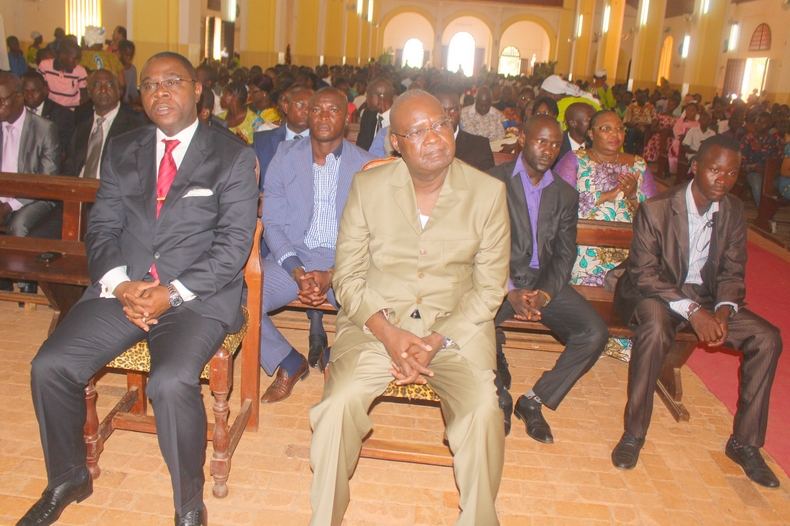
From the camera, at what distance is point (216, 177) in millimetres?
2762

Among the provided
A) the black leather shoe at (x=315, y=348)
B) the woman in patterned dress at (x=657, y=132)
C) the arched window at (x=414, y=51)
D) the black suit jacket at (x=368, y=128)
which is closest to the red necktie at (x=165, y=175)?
the black leather shoe at (x=315, y=348)

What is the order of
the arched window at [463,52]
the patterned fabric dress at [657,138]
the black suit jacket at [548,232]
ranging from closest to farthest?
the black suit jacket at [548,232] < the patterned fabric dress at [657,138] < the arched window at [463,52]

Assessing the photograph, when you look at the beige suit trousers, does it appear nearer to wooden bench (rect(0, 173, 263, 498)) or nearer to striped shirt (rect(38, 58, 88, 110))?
wooden bench (rect(0, 173, 263, 498))

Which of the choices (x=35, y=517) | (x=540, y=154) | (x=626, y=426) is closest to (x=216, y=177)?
(x=35, y=517)

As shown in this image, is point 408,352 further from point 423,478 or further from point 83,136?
point 83,136

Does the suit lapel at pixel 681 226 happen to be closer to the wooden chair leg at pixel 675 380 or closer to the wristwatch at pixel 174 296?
the wooden chair leg at pixel 675 380

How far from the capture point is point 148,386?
7.86ft

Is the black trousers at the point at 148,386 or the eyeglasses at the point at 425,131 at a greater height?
the eyeglasses at the point at 425,131

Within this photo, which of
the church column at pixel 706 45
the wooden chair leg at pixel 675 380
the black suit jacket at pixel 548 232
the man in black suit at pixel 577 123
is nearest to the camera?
the black suit jacket at pixel 548 232

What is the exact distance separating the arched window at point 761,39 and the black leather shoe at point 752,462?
71.0ft

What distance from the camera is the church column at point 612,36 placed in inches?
1047

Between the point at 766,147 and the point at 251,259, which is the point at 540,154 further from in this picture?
the point at 766,147

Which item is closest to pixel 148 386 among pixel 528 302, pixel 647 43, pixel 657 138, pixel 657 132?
pixel 528 302

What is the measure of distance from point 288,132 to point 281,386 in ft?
6.23
